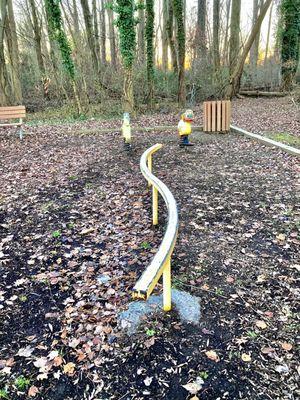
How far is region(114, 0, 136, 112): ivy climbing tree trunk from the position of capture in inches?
494

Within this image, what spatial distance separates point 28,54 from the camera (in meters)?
22.8

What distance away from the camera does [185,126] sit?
9.10 meters

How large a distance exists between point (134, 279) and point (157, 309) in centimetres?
57

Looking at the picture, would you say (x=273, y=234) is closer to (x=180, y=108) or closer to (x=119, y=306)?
(x=119, y=306)

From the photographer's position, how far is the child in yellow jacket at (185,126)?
28.8 ft

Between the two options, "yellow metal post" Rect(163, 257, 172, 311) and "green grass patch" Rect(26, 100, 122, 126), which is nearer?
"yellow metal post" Rect(163, 257, 172, 311)

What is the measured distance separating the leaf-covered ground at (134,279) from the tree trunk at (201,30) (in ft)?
47.0

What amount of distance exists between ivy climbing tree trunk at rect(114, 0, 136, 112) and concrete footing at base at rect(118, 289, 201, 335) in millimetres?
11572

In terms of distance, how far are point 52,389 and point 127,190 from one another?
4.20 metres

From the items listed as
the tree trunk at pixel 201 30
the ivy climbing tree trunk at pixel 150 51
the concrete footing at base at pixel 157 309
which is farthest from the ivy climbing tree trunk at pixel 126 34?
the concrete footing at base at pixel 157 309

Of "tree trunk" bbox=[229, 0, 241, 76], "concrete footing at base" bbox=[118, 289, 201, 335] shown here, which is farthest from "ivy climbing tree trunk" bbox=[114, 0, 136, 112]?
"concrete footing at base" bbox=[118, 289, 201, 335]

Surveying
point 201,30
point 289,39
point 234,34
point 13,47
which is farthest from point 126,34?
point 289,39

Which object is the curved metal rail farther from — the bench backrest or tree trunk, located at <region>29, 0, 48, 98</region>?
tree trunk, located at <region>29, 0, 48, 98</region>

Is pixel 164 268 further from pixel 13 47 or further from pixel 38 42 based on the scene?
pixel 38 42
